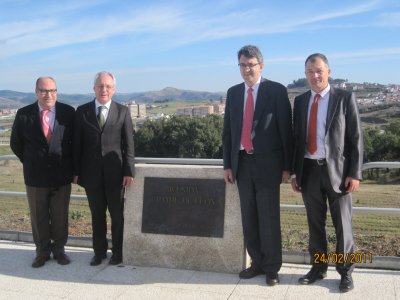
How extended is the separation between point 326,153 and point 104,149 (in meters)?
2.11

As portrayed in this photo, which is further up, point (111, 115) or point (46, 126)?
point (111, 115)

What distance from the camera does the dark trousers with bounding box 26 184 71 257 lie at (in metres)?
4.79

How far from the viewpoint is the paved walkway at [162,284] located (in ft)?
13.0

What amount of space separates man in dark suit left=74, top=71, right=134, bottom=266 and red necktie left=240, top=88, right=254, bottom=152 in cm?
119

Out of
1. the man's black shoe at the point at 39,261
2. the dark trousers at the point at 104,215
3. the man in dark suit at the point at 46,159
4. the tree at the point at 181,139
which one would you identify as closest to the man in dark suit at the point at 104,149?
the dark trousers at the point at 104,215

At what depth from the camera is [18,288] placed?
13.8 ft

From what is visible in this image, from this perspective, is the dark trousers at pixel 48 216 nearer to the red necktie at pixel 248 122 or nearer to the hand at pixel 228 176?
the hand at pixel 228 176

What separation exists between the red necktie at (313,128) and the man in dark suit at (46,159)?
7.93ft

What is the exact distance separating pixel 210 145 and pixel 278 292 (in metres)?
44.1

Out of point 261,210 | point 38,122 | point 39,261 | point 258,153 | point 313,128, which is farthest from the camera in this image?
point 39,261

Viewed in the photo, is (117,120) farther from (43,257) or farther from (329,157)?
(329,157)

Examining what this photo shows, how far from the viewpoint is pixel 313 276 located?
417 centimetres

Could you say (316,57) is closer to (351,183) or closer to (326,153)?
(326,153)
